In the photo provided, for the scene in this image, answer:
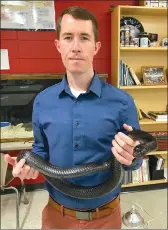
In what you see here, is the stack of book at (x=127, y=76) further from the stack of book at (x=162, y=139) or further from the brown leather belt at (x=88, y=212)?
the brown leather belt at (x=88, y=212)

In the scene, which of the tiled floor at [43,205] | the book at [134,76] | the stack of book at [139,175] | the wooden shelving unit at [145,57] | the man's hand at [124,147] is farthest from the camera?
the stack of book at [139,175]

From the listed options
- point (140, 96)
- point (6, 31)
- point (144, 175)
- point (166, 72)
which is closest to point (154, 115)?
point (140, 96)

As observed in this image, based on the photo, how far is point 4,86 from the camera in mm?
2355

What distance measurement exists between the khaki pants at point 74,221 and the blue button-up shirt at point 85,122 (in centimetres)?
10

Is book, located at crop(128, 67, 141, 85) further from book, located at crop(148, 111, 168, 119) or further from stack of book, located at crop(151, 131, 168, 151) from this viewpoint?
stack of book, located at crop(151, 131, 168, 151)

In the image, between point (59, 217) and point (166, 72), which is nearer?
point (59, 217)

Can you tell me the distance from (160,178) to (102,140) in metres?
2.04

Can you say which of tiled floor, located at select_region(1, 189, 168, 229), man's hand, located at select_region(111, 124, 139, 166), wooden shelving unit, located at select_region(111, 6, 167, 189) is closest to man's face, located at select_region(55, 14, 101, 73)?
man's hand, located at select_region(111, 124, 139, 166)

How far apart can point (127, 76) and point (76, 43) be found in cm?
165

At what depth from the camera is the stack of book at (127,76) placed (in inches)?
95.6

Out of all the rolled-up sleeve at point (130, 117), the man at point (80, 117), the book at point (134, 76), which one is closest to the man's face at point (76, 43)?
the man at point (80, 117)

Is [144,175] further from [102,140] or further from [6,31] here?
[6,31]

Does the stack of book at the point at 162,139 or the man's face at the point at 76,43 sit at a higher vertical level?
the man's face at the point at 76,43

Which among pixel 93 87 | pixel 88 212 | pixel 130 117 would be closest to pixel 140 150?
pixel 130 117
